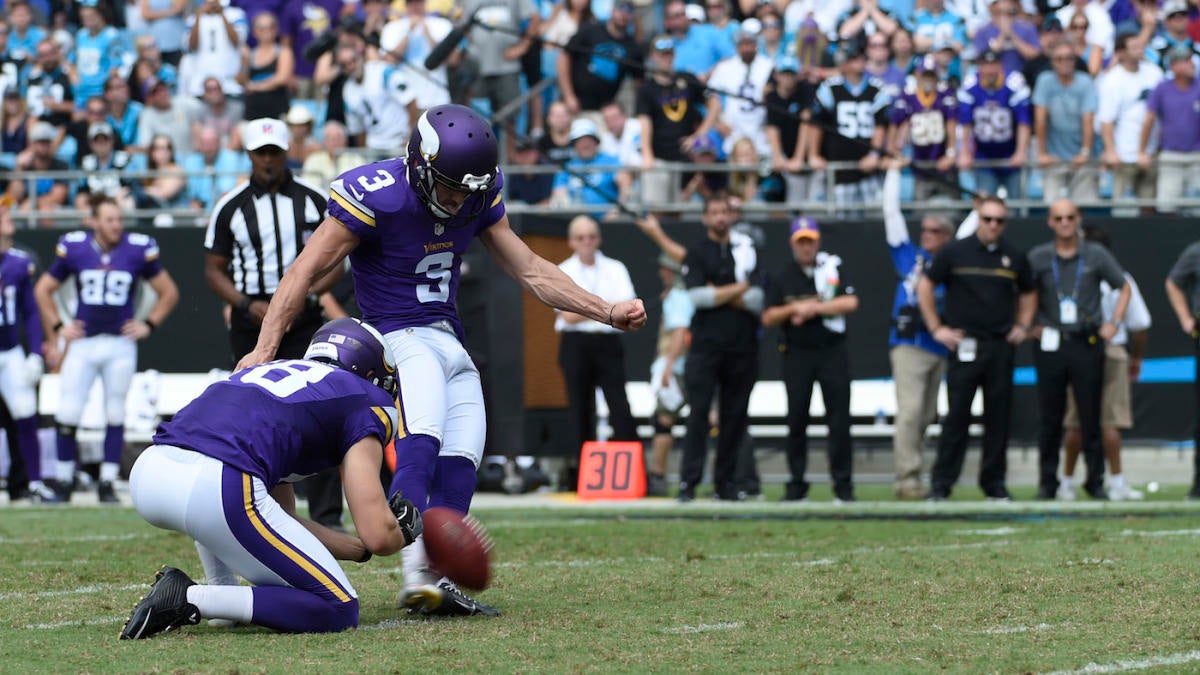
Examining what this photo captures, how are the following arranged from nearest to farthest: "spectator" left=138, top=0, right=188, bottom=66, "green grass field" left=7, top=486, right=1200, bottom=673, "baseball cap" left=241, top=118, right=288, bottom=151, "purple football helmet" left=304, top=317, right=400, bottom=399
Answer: "green grass field" left=7, top=486, right=1200, bottom=673, "purple football helmet" left=304, top=317, right=400, bottom=399, "baseball cap" left=241, top=118, right=288, bottom=151, "spectator" left=138, top=0, right=188, bottom=66

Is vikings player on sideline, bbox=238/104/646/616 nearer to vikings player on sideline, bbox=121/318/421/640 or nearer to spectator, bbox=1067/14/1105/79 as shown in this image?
vikings player on sideline, bbox=121/318/421/640

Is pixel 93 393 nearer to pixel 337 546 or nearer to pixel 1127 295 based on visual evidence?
pixel 1127 295

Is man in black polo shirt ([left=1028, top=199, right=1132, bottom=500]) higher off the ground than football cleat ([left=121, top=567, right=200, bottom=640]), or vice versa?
man in black polo shirt ([left=1028, top=199, right=1132, bottom=500])

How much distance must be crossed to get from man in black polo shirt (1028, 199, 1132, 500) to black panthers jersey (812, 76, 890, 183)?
3.47 meters

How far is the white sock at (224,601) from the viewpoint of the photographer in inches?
208

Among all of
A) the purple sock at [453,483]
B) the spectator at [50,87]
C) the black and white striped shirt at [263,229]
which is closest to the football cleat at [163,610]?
the purple sock at [453,483]

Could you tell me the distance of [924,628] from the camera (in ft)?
17.5

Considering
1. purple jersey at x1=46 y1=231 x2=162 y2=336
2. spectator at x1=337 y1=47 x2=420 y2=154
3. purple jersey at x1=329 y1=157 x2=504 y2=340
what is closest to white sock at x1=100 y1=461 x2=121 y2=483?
purple jersey at x1=46 y1=231 x2=162 y2=336

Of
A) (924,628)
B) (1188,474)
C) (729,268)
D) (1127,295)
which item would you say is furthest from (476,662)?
(1188,474)

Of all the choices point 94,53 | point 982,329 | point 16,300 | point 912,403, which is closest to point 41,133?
point 94,53

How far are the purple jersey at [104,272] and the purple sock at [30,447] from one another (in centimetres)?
72

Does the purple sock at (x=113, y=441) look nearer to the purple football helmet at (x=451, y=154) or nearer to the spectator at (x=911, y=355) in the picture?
the spectator at (x=911, y=355)

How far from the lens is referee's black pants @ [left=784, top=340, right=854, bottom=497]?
1138 cm

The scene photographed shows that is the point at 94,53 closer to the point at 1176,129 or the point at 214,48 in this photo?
the point at 214,48
